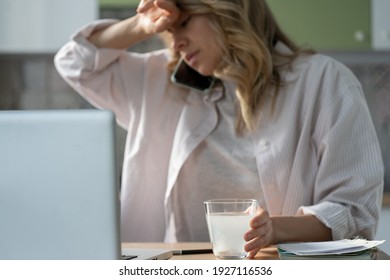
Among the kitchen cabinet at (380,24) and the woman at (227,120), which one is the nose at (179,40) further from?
the kitchen cabinet at (380,24)

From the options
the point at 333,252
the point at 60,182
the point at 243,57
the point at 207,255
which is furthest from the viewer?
the point at 243,57

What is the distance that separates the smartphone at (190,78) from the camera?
158cm

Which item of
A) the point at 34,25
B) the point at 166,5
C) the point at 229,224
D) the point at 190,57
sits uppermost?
the point at 166,5

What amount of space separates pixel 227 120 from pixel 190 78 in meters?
0.11

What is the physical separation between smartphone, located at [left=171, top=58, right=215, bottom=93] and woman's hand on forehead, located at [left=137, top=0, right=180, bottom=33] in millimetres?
97

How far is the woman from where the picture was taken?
1.45 metres

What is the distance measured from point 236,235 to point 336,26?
67.0 inches

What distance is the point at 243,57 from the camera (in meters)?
1.55

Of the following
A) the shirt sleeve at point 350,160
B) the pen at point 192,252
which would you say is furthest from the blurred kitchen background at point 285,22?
the pen at point 192,252

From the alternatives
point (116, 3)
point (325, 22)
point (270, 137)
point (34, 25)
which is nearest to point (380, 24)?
point (325, 22)

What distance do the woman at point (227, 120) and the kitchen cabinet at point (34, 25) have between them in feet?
3.43

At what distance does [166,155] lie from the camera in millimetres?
1628

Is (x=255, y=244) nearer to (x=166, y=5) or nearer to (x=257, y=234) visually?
(x=257, y=234)
